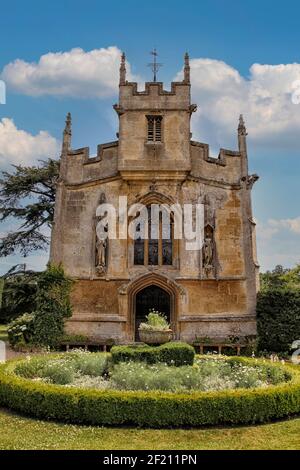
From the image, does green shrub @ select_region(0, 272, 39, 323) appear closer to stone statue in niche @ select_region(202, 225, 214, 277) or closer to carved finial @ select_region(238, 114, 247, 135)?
stone statue in niche @ select_region(202, 225, 214, 277)

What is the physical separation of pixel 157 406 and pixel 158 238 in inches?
566

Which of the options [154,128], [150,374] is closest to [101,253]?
[154,128]

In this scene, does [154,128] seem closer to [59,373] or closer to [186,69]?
[186,69]

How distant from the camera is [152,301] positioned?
2228 cm

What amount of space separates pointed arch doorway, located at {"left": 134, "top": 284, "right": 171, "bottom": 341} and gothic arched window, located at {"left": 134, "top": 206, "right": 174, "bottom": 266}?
4.50 feet

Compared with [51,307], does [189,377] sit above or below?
below

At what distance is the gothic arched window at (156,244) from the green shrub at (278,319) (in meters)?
5.06

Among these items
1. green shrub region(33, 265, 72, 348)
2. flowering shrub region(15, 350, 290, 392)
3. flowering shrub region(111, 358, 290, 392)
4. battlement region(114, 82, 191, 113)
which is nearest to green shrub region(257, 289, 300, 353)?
flowering shrub region(15, 350, 290, 392)

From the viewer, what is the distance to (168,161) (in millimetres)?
22391

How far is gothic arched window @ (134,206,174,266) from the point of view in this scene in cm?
2234

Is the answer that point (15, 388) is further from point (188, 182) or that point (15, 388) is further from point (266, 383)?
point (188, 182)

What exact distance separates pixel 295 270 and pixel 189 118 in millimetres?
9943

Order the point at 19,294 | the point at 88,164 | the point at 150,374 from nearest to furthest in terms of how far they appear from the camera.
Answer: the point at 150,374 < the point at 88,164 < the point at 19,294

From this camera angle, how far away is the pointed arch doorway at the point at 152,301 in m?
22.1
